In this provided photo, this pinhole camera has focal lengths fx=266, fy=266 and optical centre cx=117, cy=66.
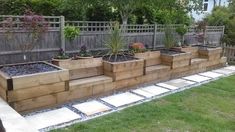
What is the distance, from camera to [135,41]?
7.43m

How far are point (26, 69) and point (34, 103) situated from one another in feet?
2.38

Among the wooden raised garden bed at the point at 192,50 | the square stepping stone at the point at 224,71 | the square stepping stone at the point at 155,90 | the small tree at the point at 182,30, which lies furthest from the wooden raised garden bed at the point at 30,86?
the square stepping stone at the point at 224,71

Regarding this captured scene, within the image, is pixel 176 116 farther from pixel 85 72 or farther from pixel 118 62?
pixel 85 72

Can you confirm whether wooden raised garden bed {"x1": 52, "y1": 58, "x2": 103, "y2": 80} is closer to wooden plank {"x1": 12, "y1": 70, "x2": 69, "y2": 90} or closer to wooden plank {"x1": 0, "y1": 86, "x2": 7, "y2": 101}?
wooden plank {"x1": 12, "y1": 70, "x2": 69, "y2": 90}

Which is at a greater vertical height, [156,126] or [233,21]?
[233,21]

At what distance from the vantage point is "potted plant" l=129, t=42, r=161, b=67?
6.69 metres

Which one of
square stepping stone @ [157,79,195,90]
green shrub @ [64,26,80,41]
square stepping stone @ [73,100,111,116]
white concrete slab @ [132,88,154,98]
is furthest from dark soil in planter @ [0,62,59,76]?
square stepping stone @ [157,79,195,90]

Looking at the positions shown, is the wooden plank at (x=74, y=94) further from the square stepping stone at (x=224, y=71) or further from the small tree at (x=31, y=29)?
the square stepping stone at (x=224, y=71)

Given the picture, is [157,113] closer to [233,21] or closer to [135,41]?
[135,41]

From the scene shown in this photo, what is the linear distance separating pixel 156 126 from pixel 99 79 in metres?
1.78

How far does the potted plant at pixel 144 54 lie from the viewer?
6.69 meters

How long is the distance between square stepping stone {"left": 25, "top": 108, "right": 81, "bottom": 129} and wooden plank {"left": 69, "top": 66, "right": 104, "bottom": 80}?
99 cm

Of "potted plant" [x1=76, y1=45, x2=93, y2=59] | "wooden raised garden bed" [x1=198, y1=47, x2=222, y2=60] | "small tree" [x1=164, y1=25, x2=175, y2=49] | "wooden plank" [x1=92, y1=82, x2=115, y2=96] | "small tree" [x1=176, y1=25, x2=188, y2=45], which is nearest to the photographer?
"wooden plank" [x1=92, y1=82, x2=115, y2=96]

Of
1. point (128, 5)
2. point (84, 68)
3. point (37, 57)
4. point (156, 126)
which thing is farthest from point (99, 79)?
point (128, 5)
